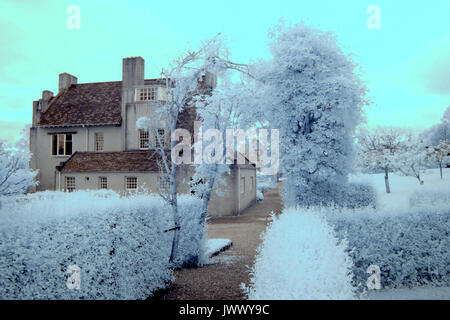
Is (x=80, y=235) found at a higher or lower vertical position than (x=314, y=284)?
higher

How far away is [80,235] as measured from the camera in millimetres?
5742

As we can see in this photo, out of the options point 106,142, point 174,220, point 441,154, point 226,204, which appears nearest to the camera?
point 174,220

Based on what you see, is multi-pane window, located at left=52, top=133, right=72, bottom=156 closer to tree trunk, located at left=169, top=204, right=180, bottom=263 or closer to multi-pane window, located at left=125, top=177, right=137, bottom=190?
multi-pane window, located at left=125, top=177, right=137, bottom=190

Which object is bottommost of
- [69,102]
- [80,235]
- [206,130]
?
[80,235]

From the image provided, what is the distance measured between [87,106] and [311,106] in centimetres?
2397

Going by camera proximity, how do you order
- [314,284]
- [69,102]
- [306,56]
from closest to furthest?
[314,284], [306,56], [69,102]

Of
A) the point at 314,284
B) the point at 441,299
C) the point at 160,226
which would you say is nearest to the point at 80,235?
the point at 160,226

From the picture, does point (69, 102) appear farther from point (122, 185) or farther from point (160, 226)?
point (160, 226)

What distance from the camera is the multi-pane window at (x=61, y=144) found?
1072 inches

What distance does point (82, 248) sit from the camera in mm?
5668

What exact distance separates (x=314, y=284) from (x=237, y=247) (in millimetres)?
9540

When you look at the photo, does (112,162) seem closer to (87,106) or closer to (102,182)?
(102,182)

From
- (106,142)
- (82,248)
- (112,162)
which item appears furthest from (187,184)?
(82,248)

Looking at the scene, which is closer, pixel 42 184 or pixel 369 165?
pixel 42 184
